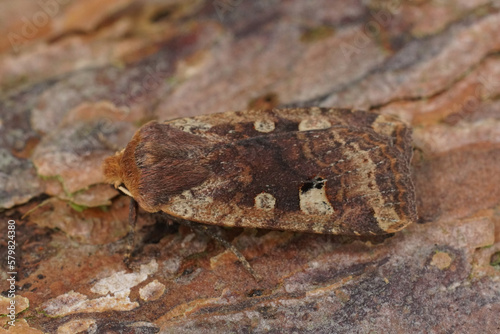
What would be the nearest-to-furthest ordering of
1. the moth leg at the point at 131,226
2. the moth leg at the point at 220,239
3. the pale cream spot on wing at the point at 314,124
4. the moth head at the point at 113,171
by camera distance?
the moth leg at the point at 220,239 → the moth leg at the point at 131,226 → the moth head at the point at 113,171 → the pale cream spot on wing at the point at 314,124

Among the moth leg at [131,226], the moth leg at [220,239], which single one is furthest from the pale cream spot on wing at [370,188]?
the moth leg at [131,226]

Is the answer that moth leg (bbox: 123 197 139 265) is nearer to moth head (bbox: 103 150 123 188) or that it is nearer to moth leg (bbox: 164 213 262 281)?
moth head (bbox: 103 150 123 188)

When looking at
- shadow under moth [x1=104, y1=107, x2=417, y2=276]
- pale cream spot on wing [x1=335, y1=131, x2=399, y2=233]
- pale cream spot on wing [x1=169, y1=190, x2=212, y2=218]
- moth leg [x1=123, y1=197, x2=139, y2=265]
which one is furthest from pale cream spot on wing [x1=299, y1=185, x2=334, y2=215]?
moth leg [x1=123, y1=197, x2=139, y2=265]

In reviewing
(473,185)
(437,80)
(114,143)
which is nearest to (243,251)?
(114,143)

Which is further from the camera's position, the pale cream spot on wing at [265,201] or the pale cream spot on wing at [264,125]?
the pale cream spot on wing at [264,125]

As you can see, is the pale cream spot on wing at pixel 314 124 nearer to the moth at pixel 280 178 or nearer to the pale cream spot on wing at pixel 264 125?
the moth at pixel 280 178
